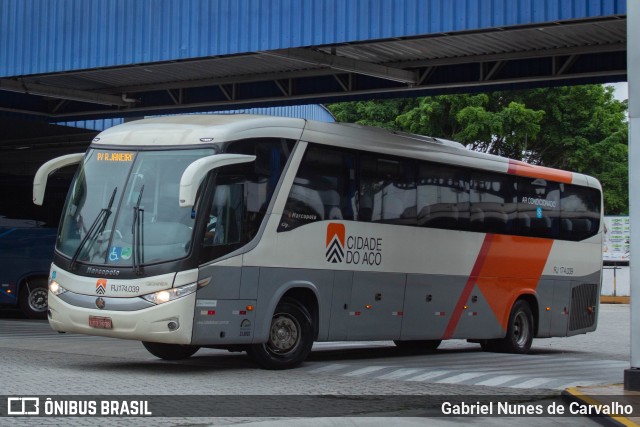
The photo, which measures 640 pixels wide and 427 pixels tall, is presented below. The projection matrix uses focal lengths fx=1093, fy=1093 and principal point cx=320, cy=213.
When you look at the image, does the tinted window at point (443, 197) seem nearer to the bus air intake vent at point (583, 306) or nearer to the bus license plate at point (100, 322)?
the bus air intake vent at point (583, 306)

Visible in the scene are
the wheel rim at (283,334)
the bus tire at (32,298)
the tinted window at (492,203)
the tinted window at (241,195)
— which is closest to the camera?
the tinted window at (241,195)

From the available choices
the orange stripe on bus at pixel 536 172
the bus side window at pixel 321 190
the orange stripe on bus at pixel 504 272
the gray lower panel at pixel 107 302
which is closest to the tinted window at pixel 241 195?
the bus side window at pixel 321 190

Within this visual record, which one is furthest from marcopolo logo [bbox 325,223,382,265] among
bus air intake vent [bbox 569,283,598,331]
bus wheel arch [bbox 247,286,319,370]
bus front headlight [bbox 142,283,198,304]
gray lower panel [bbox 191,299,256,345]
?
bus air intake vent [bbox 569,283,598,331]

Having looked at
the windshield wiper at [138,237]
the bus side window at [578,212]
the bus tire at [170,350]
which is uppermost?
the bus side window at [578,212]

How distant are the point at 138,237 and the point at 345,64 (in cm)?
795

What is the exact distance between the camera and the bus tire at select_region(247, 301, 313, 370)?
14797 millimetres

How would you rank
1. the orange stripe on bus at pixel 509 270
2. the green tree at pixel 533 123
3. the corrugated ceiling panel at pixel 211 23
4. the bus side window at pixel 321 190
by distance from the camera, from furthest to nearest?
the green tree at pixel 533 123 < the orange stripe on bus at pixel 509 270 < the corrugated ceiling panel at pixel 211 23 < the bus side window at pixel 321 190

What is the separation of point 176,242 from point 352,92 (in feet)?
35.4

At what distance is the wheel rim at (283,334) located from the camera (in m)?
14.9

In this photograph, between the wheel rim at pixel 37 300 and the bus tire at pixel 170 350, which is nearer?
the bus tire at pixel 170 350

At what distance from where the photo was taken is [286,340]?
15094 millimetres

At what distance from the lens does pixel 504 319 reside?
19.9m

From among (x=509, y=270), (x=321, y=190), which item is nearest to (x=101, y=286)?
(x=321, y=190)

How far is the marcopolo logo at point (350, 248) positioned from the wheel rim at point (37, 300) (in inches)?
503
